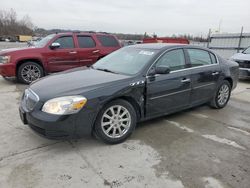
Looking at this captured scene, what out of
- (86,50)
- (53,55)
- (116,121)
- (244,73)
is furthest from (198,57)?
(244,73)

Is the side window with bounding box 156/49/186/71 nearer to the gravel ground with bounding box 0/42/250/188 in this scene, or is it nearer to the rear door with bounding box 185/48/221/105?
the rear door with bounding box 185/48/221/105

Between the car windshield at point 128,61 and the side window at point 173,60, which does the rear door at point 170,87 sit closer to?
the side window at point 173,60

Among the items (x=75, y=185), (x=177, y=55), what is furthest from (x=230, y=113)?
(x=75, y=185)

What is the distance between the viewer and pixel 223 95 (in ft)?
16.9

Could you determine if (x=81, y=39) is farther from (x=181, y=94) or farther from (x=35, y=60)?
(x=181, y=94)

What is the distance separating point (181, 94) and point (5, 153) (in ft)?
9.63

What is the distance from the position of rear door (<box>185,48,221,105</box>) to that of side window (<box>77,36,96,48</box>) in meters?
4.45

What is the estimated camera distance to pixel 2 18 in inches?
2721

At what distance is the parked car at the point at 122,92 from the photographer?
2879mm

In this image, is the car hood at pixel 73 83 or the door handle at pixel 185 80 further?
the door handle at pixel 185 80

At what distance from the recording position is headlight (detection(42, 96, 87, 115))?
9.27ft

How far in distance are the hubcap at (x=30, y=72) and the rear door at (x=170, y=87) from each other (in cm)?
482

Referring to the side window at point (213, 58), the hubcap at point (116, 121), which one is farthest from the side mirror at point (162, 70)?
the side window at point (213, 58)

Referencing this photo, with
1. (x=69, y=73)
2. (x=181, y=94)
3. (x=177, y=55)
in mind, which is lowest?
(x=181, y=94)
